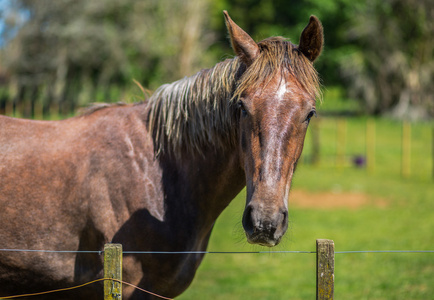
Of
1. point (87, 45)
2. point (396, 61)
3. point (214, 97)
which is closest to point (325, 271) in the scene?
point (214, 97)

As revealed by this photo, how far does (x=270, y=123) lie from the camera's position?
2586mm

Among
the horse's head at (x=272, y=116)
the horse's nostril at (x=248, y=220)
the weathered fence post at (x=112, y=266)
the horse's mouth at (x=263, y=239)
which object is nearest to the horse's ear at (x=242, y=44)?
the horse's head at (x=272, y=116)

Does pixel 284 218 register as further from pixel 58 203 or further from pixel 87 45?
pixel 87 45

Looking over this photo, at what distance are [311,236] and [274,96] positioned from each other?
7.13 meters

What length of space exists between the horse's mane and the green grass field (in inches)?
26.7

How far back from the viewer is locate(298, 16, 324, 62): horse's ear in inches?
111

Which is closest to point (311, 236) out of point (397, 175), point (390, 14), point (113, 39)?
point (397, 175)

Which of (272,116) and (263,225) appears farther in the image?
(272,116)

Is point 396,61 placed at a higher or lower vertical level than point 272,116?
higher

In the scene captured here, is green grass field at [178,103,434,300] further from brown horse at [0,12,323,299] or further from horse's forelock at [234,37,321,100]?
horse's forelock at [234,37,321,100]

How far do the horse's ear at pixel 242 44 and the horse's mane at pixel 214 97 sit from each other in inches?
2.3

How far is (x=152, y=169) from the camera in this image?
3.21m

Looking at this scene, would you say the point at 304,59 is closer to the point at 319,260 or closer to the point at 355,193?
the point at 319,260

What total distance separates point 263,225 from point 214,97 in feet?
3.72
